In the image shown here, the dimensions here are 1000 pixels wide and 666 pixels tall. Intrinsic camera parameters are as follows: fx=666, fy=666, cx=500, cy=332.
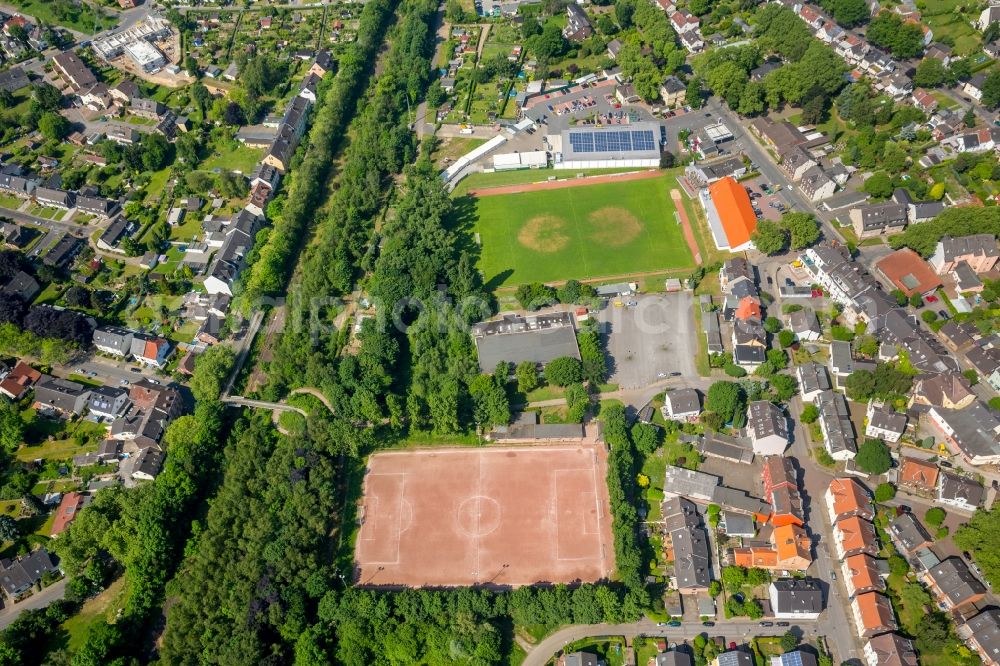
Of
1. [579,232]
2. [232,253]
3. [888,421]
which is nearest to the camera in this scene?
[888,421]

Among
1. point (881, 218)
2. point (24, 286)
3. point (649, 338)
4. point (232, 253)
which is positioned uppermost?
point (881, 218)

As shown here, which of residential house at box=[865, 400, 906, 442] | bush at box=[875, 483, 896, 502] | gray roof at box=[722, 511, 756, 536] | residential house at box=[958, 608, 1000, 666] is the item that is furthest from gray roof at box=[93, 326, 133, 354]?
residential house at box=[958, 608, 1000, 666]

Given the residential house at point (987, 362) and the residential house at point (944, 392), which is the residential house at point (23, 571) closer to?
the residential house at point (944, 392)

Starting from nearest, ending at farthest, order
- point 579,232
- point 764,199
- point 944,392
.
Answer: point 944,392
point 579,232
point 764,199

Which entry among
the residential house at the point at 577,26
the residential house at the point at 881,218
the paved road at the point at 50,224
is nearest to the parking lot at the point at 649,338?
the residential house at the point at 881,218

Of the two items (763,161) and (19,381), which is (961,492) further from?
(19,381)

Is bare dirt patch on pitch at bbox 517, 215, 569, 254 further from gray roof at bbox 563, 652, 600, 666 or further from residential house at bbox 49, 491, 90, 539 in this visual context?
residential house at bbox 49, 491, 90, 539

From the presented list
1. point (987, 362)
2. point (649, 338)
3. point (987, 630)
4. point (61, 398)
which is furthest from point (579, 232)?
point (61, 398)
